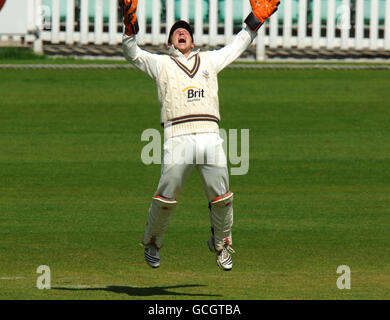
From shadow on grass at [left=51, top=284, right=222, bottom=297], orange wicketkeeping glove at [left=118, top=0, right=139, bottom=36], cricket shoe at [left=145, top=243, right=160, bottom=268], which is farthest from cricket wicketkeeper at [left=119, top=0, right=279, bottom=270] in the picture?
shadow on grass at [left=51, top=284, right=222, bottom=297]

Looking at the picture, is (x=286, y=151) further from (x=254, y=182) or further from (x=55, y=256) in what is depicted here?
(x=55, y=256)

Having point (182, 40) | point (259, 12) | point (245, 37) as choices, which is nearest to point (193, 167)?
point (182, 40)

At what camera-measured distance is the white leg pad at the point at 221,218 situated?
8.87 meters

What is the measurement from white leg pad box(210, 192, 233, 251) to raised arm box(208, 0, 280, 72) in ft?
3.43

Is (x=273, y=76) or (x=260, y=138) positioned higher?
(x=273, y=76)

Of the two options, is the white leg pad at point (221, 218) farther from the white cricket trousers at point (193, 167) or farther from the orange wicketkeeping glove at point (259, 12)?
the orange wicketkeeping glove at point (259, 12)

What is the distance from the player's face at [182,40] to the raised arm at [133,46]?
17 centimetres

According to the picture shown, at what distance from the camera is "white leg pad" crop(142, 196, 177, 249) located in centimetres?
885

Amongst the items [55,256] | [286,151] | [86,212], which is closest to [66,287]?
[55,256]

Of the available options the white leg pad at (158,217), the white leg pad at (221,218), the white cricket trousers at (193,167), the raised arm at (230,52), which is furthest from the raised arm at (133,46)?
the white leg pad at (221,218)

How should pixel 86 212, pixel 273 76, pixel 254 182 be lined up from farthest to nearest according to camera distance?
pixel 273 76 → pixel 254 182 → pixel 86 212

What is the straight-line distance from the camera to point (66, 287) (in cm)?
906

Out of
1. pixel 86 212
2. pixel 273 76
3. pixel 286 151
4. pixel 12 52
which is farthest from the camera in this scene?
pixel 12 52
